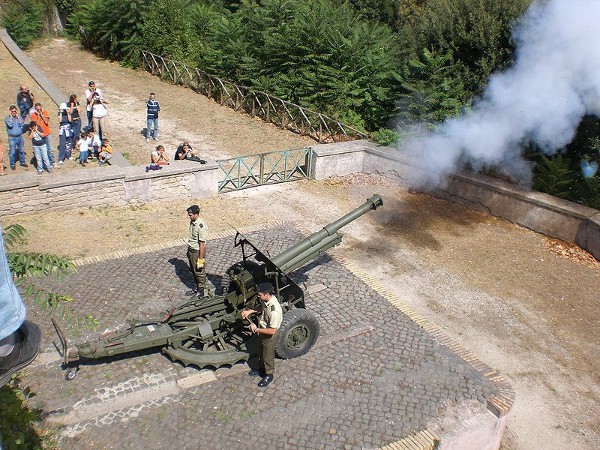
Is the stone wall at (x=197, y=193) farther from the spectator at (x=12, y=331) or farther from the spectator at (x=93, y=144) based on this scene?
the spectator at (x=12, y=331)

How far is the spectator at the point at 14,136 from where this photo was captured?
1207 centimetres

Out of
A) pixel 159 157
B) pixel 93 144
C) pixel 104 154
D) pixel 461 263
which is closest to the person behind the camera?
pixel 461 263

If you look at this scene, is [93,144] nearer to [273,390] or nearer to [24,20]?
[273,390]

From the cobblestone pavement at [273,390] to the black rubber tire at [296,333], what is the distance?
0.61ft

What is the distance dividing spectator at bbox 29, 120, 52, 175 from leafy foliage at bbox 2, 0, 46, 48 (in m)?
17.2

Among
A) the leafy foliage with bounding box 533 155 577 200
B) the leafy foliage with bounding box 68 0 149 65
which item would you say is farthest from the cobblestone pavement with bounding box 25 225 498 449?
the leafy foliage with bounding box 68 0 149 65

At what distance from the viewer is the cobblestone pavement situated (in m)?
6.34

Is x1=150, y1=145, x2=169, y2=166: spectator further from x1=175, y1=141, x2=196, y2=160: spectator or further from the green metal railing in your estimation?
the green metal railing

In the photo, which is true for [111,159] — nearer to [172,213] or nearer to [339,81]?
[172,213]

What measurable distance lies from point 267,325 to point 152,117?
10.4m

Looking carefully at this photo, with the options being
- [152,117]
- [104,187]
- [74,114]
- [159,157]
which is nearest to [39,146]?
[104,187]

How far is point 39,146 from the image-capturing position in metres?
11.9

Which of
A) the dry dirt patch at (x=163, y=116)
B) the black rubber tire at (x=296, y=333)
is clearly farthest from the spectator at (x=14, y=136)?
the black rubber tire at (x=296, y=333)

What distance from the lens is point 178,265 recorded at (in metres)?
9.73
